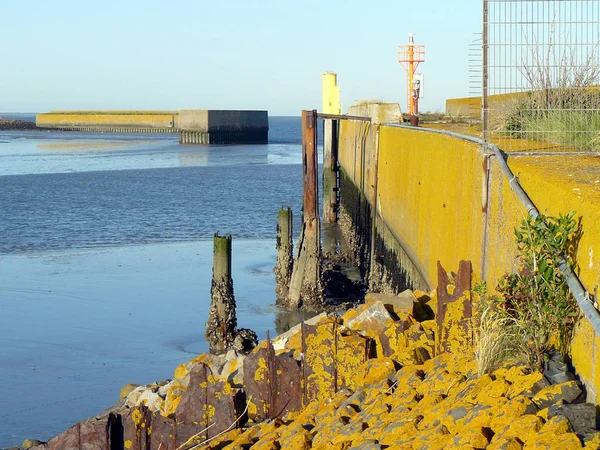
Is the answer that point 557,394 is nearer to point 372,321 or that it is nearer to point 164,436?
point 372,321

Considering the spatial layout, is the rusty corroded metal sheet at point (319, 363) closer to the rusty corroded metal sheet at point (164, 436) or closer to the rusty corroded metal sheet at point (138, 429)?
the rusty corroded metal sheet at point (164, 436)

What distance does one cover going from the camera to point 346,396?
20.6 feet

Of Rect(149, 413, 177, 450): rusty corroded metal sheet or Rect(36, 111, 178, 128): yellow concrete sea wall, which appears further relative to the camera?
Rect(36, 111, 178, 128): yellow concrete sea wall

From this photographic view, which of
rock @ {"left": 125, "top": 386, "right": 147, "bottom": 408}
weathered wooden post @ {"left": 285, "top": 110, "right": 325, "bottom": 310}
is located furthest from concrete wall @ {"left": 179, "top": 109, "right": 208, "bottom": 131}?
rock @ {"left": 125, "top": 386, "right": 147, "bottom": 408}

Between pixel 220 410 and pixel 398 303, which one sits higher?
pixel 398 303

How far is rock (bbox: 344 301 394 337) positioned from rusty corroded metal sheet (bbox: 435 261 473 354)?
0.53 metres

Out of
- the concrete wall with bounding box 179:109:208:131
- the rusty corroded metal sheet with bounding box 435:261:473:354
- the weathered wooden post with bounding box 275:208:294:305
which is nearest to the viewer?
the rusty corroded metal sheet with bounding box 435:261:473:354

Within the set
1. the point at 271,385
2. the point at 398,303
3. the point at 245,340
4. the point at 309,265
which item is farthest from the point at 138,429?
the point at 309,265

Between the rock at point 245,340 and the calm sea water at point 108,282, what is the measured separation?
580 mm

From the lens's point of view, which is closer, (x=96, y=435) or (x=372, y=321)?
(x=96, y=435)

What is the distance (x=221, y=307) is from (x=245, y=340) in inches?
25.2

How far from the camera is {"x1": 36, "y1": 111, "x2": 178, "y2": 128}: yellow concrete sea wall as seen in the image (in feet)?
327

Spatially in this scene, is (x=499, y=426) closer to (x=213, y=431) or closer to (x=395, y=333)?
(x=395, y=333)

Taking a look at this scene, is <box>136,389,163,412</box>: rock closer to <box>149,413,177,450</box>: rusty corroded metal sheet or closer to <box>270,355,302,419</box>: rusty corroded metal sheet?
<box>149,413,177,450</box>: rusty corroded metal sheet
